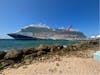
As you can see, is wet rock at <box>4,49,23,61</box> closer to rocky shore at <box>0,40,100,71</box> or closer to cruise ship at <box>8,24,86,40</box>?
rocky shore at <box>0,40,100,71</box>

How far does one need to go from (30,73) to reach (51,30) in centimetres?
4968

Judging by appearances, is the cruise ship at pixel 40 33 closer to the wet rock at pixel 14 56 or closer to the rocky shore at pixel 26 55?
the rocky shore at pixel 26 55

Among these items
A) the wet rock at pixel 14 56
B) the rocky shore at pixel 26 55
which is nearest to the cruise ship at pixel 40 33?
the rocky shore at pixel 26 55

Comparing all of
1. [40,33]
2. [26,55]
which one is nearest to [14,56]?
[26,55]

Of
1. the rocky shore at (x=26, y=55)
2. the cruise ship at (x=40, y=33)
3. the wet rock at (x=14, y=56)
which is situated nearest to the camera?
the rocky shore at (x=26, y=55)

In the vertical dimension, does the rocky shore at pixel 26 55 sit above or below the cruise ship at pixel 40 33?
below

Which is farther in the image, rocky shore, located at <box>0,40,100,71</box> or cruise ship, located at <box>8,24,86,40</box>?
cruise ship, located at <box>8,24,86,40</box>

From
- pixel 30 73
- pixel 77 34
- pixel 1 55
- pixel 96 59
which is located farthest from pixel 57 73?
pixel 77 34

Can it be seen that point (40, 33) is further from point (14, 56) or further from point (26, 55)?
point (14, 56)

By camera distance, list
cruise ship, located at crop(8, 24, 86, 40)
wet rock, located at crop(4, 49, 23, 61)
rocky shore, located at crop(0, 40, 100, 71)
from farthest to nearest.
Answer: cruise ship, located at crop(8, 24, 86, 40) → wet rock, located at crop(4, 49, 23, 61) → rocky shore, located at crop(0, 40, 100, 71)

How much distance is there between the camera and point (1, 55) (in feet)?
20.3

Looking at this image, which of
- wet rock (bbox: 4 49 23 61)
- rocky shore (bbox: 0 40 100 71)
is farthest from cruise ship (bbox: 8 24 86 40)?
wet rock (bbox: 4 49 23 61)

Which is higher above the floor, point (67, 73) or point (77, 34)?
point (77, 34)

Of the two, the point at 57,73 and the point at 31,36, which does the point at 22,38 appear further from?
the point at 57,73
